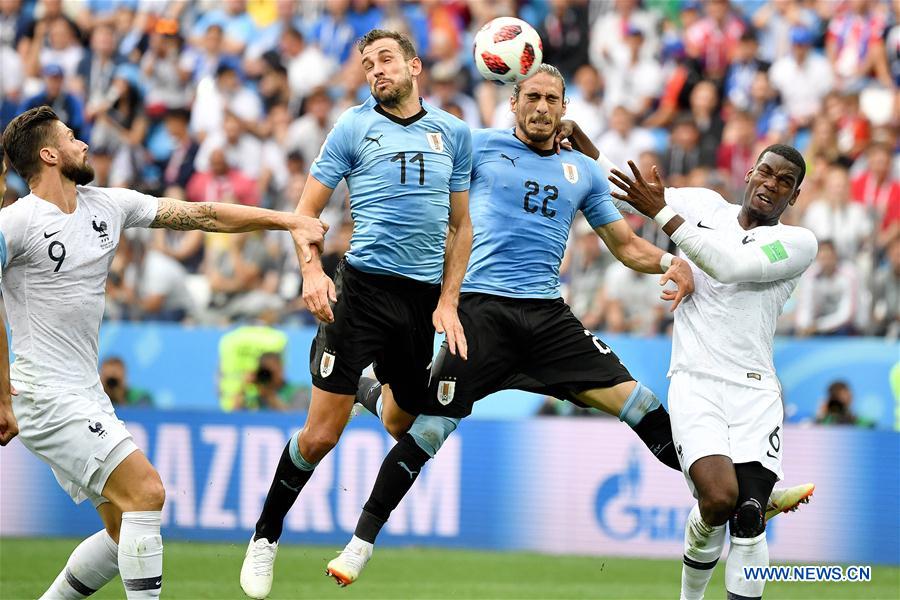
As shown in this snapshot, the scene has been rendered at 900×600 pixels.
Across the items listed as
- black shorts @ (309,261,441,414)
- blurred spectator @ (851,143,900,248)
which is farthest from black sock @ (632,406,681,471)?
blurred spectator @ (851,143,900,248)

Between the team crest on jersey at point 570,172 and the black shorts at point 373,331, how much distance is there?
1272 mm

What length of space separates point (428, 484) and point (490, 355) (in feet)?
14.3

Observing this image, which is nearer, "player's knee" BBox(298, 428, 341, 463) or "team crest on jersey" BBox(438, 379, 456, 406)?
"player's knee" BBox(298, 428, 341, 463)

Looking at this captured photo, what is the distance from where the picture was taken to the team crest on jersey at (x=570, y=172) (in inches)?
352

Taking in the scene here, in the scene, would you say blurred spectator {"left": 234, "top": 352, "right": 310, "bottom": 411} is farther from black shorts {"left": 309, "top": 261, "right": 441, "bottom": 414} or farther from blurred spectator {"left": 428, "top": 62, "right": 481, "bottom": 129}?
black shorts {"left": 309, "top": 261, "right": 441, "bottom": 414}

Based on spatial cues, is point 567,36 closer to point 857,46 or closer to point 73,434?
point 857,46

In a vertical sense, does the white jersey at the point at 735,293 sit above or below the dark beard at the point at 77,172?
below

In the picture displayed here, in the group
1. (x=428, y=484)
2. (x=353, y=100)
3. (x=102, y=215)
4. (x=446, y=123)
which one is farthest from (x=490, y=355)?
(x=353, y=100)

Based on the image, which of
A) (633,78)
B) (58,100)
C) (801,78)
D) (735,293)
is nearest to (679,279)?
(735,293)

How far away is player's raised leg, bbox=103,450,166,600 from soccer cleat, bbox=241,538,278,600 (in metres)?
0.85

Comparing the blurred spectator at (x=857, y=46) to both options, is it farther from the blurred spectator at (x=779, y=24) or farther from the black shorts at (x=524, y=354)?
the black shorts at (x=524, y=354)

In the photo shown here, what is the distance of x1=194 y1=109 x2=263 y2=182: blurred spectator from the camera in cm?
1680

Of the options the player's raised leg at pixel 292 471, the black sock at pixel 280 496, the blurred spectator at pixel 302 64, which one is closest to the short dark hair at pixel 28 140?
the player's raised leg at pixel 292 471

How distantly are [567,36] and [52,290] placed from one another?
11.6 metres
